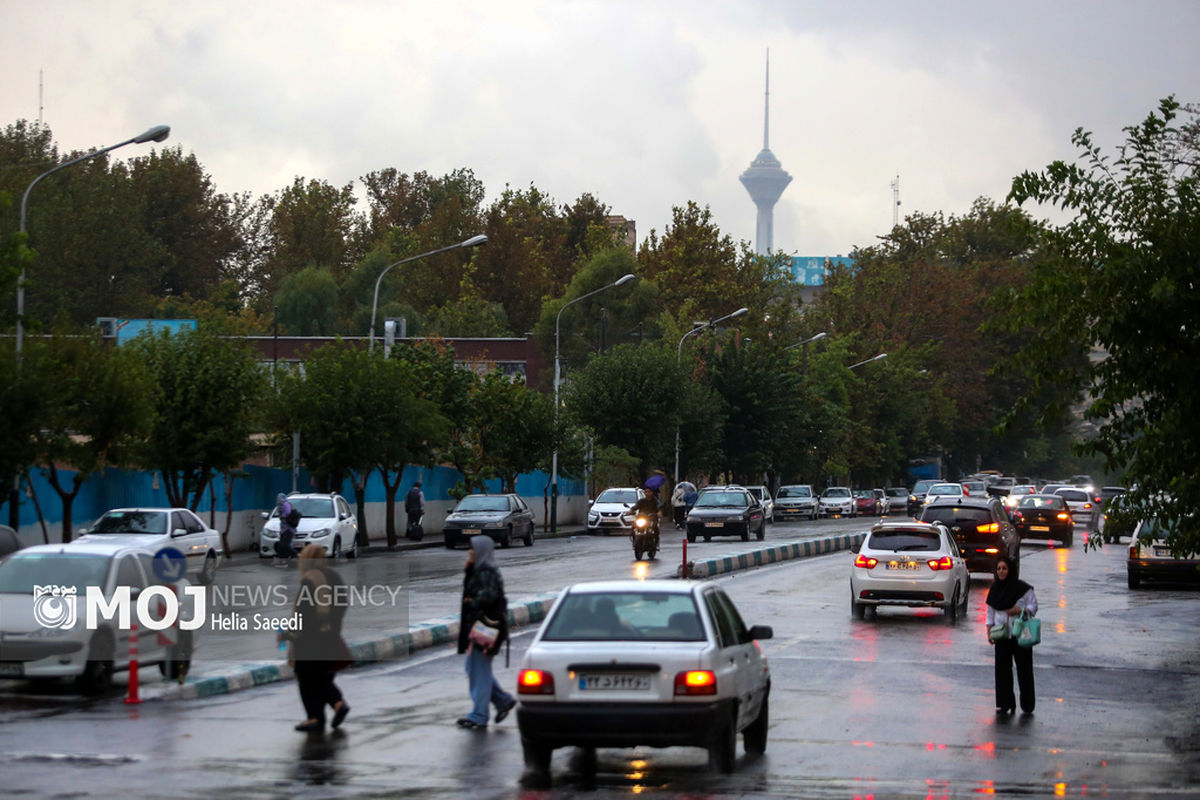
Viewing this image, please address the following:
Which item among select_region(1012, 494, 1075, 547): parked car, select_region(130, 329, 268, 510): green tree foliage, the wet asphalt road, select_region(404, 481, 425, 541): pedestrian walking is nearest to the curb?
the wet asphalt road

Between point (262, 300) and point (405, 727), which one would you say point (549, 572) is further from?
point (262, 300)

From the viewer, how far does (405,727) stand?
13.7 m

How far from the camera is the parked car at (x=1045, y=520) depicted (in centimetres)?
4884

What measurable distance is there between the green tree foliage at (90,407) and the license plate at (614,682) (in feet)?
70.5

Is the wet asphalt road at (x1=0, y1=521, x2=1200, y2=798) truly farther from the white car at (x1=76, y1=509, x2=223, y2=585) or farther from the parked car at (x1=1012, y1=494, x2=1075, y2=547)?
the parked car at (x1=1012, y1=494, x2=1075, y2=547)

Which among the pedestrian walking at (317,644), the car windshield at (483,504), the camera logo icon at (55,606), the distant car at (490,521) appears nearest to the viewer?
the pedestrian walking at (317,644)

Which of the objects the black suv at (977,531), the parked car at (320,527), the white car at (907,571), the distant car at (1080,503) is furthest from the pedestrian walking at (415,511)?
the distant car at (1080,503)

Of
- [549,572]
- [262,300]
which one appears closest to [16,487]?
[549,572]

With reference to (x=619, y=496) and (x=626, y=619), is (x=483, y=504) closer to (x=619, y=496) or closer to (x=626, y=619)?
(x=619, y=496)

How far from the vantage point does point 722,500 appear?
49.2 metres

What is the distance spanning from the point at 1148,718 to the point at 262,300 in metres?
A: 90.7

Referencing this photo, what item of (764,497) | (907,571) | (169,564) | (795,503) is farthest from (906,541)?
(795,503)

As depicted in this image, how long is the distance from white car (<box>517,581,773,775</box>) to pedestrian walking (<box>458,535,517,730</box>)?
1.86m

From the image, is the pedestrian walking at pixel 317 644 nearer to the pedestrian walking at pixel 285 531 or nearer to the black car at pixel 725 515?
the pedestrian walking at pixel 285 531
